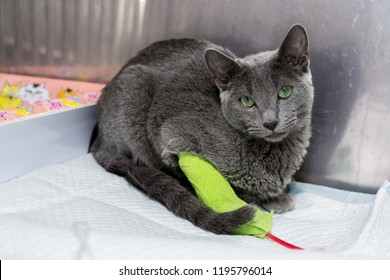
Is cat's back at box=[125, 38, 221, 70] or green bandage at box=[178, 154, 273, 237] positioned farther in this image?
cat's back at box=[125, 38, 221, 70]

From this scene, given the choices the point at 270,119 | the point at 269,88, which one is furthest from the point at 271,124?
the point at 269,88

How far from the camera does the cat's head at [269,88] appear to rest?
4.63ft

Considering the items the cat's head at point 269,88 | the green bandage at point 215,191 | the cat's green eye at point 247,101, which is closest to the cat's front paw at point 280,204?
the green bandage at point 215,191

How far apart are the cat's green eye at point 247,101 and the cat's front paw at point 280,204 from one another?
0.40 m

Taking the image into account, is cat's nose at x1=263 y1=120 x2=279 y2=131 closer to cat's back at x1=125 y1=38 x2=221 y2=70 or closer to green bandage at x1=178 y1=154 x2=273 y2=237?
green bandage at x1=178 y1=154 x2=273 y2=237

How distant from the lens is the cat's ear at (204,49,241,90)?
57.0 inches

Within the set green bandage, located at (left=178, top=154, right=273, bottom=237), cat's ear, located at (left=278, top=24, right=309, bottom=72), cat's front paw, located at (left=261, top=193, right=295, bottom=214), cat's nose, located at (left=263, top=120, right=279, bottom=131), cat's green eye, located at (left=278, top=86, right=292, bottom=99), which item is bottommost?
→ cat's front paw, located at (left=261, top=193, right=295, bottom=214)

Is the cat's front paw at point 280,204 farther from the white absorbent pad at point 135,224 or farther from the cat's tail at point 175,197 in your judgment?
the cat's tail at point 175,197

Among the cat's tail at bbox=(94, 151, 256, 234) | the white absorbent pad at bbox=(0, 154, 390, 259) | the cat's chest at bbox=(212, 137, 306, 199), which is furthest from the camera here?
the cat's chest at bbox=(212, 137, 306, 199)

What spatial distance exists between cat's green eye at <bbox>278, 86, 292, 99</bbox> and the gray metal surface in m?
0.38

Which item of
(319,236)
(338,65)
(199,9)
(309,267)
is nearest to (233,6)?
(199,9)

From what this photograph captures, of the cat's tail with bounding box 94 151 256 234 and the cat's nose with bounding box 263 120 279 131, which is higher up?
the cat's nose with bounding box 263 120 279 131

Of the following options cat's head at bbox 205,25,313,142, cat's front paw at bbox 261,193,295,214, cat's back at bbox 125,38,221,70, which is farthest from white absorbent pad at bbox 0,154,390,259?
cat's back at bbox 125,38,221,70

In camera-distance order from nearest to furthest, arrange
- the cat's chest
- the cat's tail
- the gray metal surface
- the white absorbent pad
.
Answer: the white absorbent pad → the cat's tail → the cat's chest → the gray metal surface
